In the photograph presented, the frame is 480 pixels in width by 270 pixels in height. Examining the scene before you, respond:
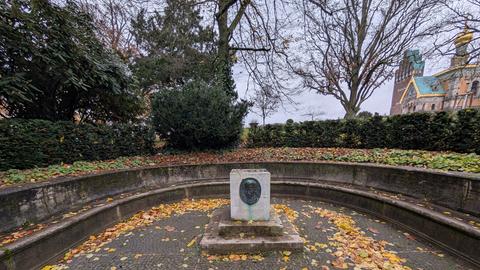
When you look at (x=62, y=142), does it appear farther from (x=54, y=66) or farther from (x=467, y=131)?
(x=467, y=131)

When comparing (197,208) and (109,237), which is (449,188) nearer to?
(197,208)

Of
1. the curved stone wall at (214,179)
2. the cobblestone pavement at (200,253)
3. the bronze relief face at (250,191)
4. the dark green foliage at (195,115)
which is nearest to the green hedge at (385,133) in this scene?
the curved stone wall at (214,179)

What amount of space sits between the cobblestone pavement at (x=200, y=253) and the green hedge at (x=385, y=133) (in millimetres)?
3685

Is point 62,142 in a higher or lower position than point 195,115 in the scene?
lower

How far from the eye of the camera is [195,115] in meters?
6.85

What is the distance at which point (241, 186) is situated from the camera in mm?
3719

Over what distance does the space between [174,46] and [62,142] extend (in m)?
6.79

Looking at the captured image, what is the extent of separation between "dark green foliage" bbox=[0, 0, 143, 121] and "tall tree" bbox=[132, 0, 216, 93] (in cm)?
200

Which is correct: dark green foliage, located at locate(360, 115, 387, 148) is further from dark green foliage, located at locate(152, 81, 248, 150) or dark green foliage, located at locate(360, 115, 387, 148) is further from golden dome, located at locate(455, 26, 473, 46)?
golden dome, located at locate(455, 26, 473, 46)

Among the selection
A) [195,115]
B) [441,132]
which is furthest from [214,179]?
[441,132]

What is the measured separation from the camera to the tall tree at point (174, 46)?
7916 millimetres

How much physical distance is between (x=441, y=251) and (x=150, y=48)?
1670cm

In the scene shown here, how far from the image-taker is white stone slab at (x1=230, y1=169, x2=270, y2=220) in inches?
143

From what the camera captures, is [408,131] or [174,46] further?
[174,46]
